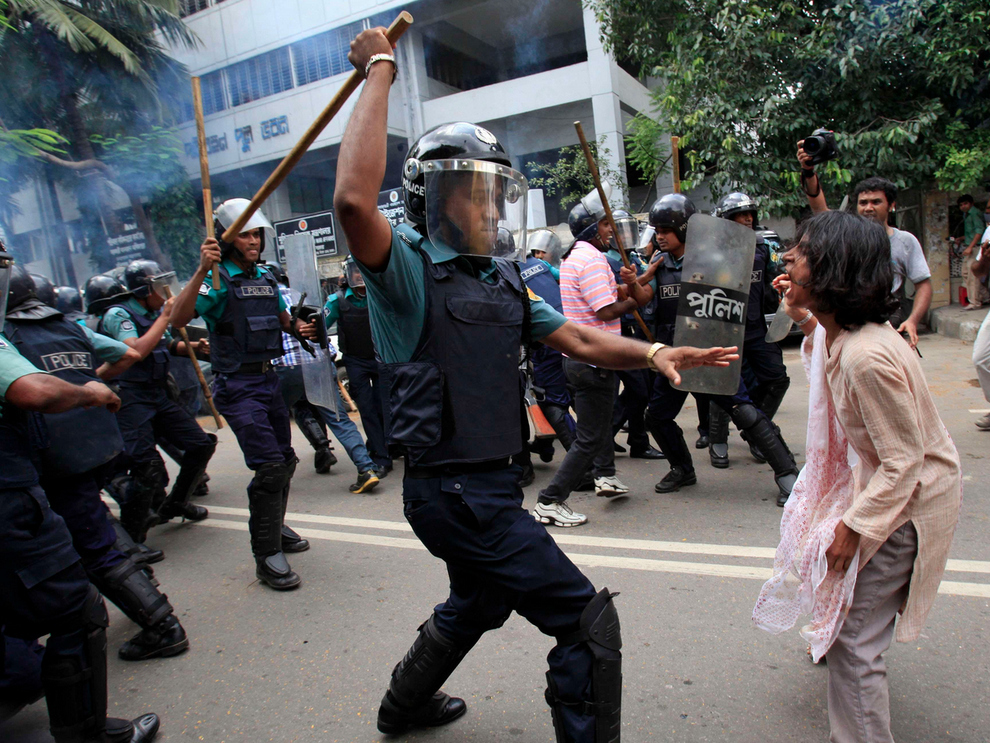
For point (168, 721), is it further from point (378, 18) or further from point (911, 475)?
point (378, 18)

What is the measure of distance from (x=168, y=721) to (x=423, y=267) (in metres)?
2.02

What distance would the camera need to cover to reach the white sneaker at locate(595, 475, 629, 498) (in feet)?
15.1

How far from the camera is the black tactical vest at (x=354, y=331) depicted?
6.05 m

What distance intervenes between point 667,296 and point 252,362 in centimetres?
263

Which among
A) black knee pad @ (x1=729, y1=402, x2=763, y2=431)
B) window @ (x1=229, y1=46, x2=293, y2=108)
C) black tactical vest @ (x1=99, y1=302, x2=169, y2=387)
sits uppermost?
window @ (x1=229, y1=46, x2=293, y2=108)

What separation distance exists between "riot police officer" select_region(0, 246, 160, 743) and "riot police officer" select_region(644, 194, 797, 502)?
11.1 ft

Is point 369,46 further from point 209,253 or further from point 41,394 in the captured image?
point 209,253

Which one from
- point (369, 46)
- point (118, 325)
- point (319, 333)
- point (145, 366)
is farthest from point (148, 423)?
point (369, 46)

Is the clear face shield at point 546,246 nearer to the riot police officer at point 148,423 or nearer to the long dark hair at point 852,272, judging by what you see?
the riot police officer at point 148,423

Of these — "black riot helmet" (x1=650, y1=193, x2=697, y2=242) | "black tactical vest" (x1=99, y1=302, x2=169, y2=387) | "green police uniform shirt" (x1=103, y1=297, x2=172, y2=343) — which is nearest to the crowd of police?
"green police uniform shirt" (x1=103, y1=297, x2=172, y2=343)

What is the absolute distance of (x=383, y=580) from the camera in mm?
3711

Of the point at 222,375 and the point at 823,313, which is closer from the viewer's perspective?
the point at 823,313

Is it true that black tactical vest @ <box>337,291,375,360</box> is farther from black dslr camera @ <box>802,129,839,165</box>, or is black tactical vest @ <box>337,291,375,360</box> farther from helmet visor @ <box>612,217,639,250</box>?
black dslr camera @ <box>802,129,839,165</box>

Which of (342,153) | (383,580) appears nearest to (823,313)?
(342,153)
